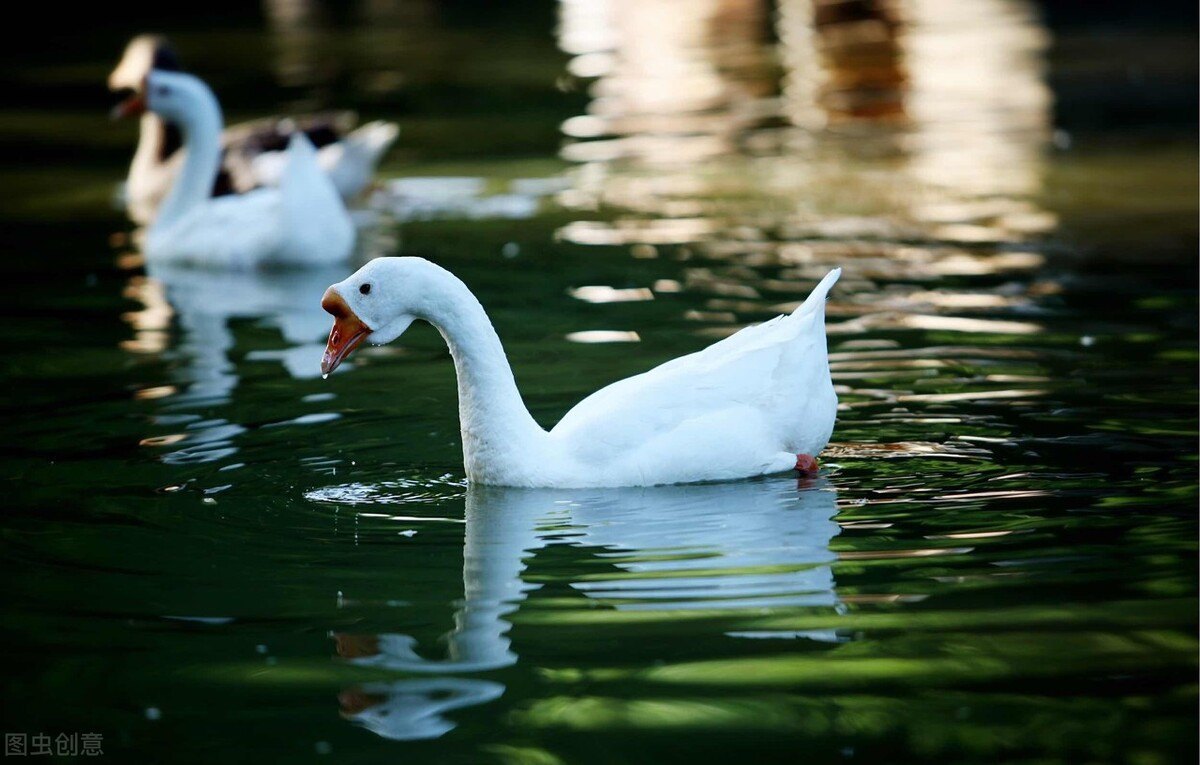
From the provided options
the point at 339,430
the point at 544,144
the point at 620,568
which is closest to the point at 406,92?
the point at 544,144

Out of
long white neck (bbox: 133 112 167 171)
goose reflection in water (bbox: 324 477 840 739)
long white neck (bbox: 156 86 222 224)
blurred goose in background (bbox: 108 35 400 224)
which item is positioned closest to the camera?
goose reflection in water (bbox: 324 477 840 739)

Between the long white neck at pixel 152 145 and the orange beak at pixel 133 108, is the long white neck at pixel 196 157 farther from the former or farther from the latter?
the long white neck at pixel 152 145

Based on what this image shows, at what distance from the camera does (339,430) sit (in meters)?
8.69

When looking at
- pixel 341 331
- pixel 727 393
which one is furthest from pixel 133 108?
pixel 727 393

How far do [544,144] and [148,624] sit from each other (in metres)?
13.1

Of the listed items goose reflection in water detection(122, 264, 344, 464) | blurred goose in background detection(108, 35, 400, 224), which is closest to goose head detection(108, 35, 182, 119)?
blurred goose in background detection(108, 35, 400, 224)

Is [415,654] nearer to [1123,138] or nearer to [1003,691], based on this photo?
[1003,691]

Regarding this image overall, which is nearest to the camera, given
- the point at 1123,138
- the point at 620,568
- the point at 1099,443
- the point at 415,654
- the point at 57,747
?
the point at 57,747

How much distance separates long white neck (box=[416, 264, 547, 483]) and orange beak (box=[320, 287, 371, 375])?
256 millimetres

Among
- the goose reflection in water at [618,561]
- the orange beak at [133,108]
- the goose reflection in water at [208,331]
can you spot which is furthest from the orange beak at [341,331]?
the orange beak at [133,108]

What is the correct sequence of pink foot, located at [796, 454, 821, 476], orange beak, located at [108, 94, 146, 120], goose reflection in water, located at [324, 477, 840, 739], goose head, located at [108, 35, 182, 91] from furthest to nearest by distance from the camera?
goose head, located at [108, 35, 182, 91] → orange beak, located at [108, 94, 146, 120] → pink foot, located at [796, 454, 821, 476] → goose reflection in water, located at [324, 477, 840, 739]

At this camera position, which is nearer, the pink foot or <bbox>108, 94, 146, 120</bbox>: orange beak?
the pink foot

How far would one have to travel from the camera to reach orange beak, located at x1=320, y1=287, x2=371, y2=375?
7.38 m

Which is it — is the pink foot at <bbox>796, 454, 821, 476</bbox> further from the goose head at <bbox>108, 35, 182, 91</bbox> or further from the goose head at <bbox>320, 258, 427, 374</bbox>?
the goose head at <bbox>108, 35, 182, 91</bbox>
